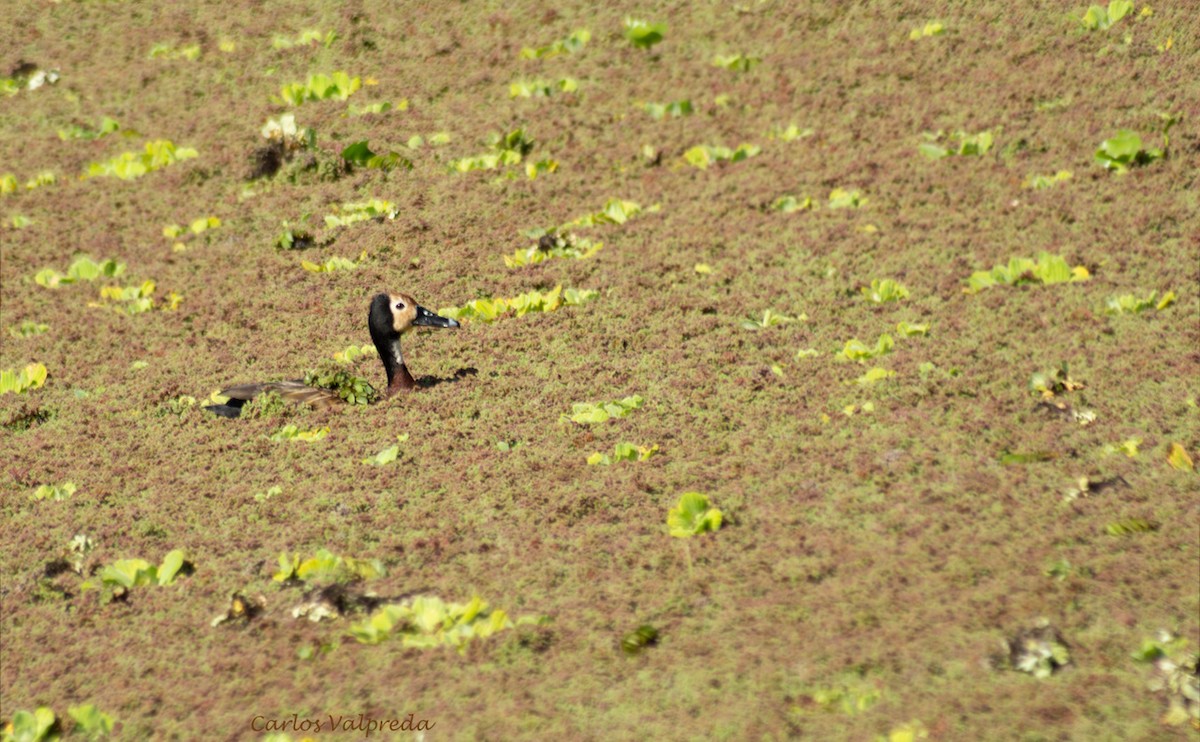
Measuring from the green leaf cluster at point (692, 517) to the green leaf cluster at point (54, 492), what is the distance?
3.40 metres

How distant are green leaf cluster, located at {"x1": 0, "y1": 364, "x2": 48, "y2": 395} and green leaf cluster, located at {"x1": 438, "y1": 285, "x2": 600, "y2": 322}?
2.84 metres

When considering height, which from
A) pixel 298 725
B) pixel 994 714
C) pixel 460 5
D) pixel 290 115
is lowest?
pixel 298 725

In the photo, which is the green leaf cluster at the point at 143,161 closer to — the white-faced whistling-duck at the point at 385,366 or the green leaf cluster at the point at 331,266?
the green leaf cluster at the point at 331,266

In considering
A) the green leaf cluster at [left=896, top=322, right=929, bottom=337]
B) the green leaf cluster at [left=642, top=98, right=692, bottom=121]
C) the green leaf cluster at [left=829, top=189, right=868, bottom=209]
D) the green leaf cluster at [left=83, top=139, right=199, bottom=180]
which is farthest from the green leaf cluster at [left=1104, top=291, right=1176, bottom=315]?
the green leaf cluster at [left=83, top=139, right=199, bottom=180]

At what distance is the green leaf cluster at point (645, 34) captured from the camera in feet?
41.6

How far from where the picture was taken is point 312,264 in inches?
382

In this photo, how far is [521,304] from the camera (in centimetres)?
851

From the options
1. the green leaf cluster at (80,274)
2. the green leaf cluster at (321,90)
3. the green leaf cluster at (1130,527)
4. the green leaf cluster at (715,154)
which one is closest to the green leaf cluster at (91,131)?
the green leaf cluster at (321,90)

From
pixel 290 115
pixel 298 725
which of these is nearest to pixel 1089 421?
pixel 298 725

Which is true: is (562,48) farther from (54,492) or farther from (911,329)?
(54,492)

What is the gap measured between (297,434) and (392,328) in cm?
94

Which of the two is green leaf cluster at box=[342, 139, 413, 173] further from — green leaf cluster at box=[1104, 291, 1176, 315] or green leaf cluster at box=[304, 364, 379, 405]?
green leaf cluster at box=[1104, 291, 1176, 315]

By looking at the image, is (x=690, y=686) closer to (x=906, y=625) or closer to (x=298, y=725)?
(x=906, y=625)

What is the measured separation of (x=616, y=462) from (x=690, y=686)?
6.85ft
